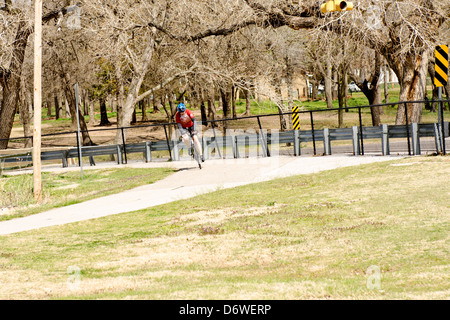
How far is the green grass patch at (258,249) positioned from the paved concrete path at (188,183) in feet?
3.45

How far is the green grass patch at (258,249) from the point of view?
6.21 metres

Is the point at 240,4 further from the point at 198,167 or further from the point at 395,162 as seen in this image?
the point at 395,162

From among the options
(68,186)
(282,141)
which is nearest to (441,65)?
(282,141)

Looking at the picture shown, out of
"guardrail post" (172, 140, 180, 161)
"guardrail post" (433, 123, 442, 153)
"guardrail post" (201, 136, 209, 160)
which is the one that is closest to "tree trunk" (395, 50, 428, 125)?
"guardrail post" (433, 123, 442, 153)

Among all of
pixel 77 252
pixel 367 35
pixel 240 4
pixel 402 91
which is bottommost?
pixel 77 252

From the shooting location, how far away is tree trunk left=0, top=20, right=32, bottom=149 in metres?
28.3

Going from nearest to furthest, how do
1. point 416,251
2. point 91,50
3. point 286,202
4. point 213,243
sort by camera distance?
point 416,251
point 213,243
point 286,202
point 91,50

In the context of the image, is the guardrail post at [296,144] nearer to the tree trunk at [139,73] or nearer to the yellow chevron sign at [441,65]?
the yellow chevron sign at [441,65]

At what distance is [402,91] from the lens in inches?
1110

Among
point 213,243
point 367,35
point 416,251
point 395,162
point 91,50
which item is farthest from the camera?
point 91,50

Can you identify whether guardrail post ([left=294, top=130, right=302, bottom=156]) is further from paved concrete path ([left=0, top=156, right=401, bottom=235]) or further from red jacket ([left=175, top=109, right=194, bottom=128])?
red jacket ([left=175, top=109, right=194, bottom=128])

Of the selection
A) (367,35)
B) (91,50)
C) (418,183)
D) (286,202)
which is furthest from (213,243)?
(91,50)

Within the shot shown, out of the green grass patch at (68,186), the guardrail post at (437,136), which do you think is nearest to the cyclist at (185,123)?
the green grass patch at (68,186)

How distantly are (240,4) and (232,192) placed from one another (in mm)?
15407
